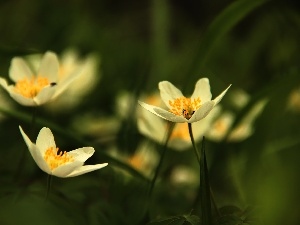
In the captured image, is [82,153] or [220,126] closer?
[82,153]

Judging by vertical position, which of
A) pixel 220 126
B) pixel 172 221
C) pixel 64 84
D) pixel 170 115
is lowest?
pixel 172 221

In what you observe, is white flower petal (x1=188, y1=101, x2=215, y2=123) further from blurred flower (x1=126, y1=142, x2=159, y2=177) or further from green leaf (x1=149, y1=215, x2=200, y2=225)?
blurred flower (x1=126, y1=142, x2=159, y2=177)

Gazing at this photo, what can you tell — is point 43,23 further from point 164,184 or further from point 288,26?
point 164,184

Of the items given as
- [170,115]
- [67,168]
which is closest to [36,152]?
[67,168]

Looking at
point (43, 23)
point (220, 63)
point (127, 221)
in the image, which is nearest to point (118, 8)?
point (43, 23)

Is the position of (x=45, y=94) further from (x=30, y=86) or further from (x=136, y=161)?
(x=136, y=161)

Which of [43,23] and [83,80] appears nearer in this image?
[83,80]

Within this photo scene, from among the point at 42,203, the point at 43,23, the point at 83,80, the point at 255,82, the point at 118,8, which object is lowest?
the point at 42,203

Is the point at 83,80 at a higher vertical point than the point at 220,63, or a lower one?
lower
